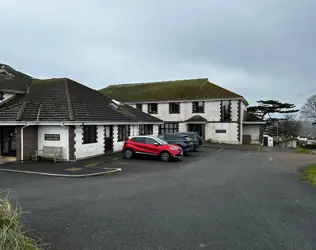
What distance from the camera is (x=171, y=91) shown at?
40562 mm

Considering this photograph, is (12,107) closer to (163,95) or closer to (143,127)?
(143,127)

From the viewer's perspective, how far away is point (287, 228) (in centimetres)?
583

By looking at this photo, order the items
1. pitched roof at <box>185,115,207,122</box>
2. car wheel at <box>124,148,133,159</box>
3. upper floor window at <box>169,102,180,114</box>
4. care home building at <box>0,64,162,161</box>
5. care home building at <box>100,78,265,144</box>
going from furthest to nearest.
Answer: upper floor window at <box>169,102,180,114</box> → pitched roof at <box>185,115,207,122</box> → care home building at <box>100,78,265,144</box> → car wheel at <box>124,148,133,159</box> → care home building at <box>0,64,162,161</box>

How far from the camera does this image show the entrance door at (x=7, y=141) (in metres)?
18.3

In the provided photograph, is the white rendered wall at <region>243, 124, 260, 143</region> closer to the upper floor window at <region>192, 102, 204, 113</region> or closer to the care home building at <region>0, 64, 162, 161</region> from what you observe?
the upper floor window at <region>192, 102, 204, 113</region>

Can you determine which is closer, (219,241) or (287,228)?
(219,241)

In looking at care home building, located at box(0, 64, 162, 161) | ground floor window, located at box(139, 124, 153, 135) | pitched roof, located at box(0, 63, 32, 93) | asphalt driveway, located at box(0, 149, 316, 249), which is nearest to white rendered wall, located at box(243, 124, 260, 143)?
ground floor window, located at box(139, 124, 153, 135)

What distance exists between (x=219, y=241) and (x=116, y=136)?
17905mm

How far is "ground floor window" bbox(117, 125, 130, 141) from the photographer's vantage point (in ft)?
75.2

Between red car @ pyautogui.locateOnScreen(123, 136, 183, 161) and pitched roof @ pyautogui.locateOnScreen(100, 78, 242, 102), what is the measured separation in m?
19.2

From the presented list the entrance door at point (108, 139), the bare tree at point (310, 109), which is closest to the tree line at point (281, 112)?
the bare tree at point (310, 109)

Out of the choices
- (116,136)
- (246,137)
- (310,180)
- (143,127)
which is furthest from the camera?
(246,137)

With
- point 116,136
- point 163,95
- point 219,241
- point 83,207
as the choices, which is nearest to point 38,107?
point 116,136

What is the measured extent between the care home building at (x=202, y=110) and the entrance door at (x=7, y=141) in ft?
73.6
